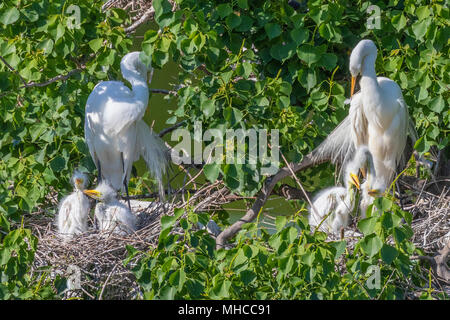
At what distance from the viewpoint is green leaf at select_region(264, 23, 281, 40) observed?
3.44 meters

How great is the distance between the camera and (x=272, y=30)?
345 centimetres

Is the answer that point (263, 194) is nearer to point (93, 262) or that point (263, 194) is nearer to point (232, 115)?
point (232, 115)

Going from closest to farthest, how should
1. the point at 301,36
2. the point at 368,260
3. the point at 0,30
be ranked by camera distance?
the point at 368,260
the point at 301,36
the point at 0,30

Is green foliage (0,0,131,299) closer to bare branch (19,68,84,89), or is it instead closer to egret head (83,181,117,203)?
bare branch (19,68,84,89)

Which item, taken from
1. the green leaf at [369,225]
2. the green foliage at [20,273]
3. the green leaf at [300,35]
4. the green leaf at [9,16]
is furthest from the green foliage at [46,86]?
the green leaf at [369,225]

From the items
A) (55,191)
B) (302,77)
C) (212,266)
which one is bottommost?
(55,191)

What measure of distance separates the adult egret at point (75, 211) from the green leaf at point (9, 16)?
68 cm

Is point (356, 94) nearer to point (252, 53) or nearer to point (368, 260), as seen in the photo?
point (252, 53)

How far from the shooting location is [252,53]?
3.44 m

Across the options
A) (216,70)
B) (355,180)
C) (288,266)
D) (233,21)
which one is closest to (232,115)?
(216,70)

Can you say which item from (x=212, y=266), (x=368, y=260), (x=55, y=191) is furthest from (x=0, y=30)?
(x=368, y=260)

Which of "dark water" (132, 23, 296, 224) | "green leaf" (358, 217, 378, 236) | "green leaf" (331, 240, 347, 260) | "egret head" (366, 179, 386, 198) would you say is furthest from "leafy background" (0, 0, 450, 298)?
"dark water" (132, 23, 296, 224)

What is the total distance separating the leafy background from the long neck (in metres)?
0.07

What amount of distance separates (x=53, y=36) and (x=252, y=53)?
0.72 m
